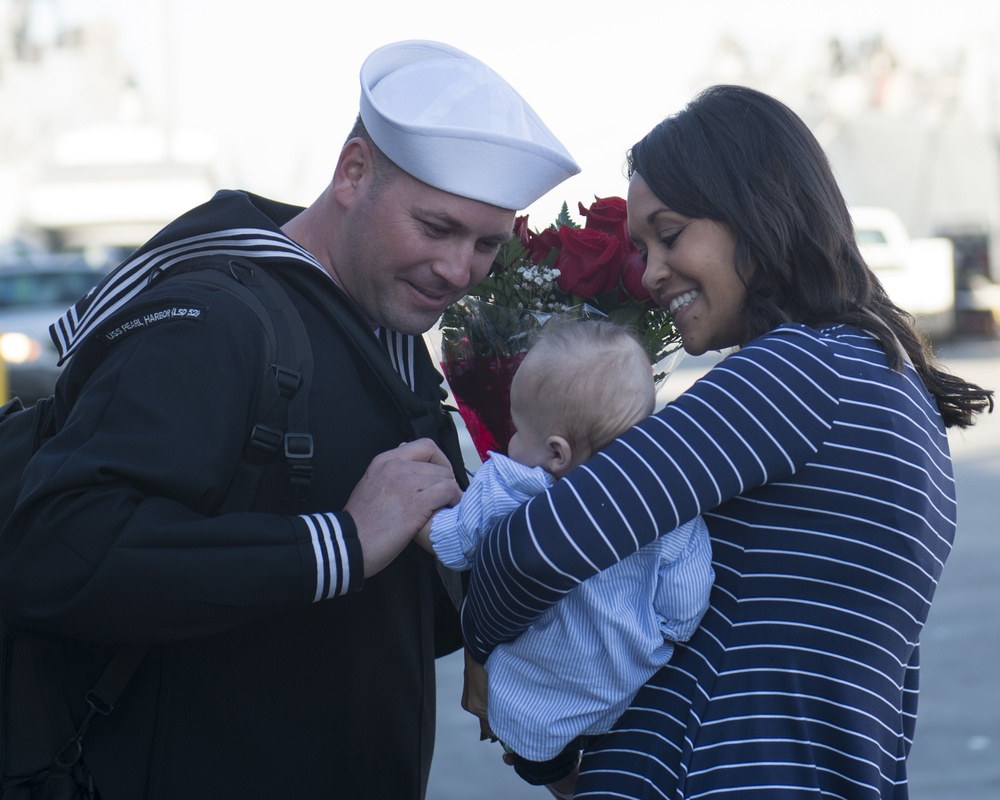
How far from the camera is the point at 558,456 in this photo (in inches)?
76.3

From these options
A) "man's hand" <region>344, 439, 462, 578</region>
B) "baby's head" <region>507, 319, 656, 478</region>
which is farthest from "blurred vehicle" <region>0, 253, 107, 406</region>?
"baby's head" <region>507, 319, 656, 478</region>

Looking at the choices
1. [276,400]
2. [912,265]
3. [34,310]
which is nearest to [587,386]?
[276,400]

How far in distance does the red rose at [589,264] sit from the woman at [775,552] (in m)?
0.45

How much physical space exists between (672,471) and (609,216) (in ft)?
3.17

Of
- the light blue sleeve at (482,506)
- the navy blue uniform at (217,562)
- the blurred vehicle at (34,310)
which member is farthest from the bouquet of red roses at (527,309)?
the blurred vehicle at (34,310)

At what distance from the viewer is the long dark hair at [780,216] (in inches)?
79.0

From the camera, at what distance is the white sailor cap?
2.31m

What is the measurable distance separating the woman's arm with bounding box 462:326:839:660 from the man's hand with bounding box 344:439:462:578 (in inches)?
9.1

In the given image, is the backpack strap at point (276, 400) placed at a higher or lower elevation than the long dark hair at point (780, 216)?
lower

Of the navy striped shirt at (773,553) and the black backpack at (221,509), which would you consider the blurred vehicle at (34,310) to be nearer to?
the black backpack at (221,509)

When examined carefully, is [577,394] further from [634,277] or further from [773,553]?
[634,277]

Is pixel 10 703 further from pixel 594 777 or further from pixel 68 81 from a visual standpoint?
pixel 68 81

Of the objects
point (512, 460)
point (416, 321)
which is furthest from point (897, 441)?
point (416, 321)

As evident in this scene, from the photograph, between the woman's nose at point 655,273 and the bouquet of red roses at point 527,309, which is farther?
the bouquet of red roses at point 527,309
